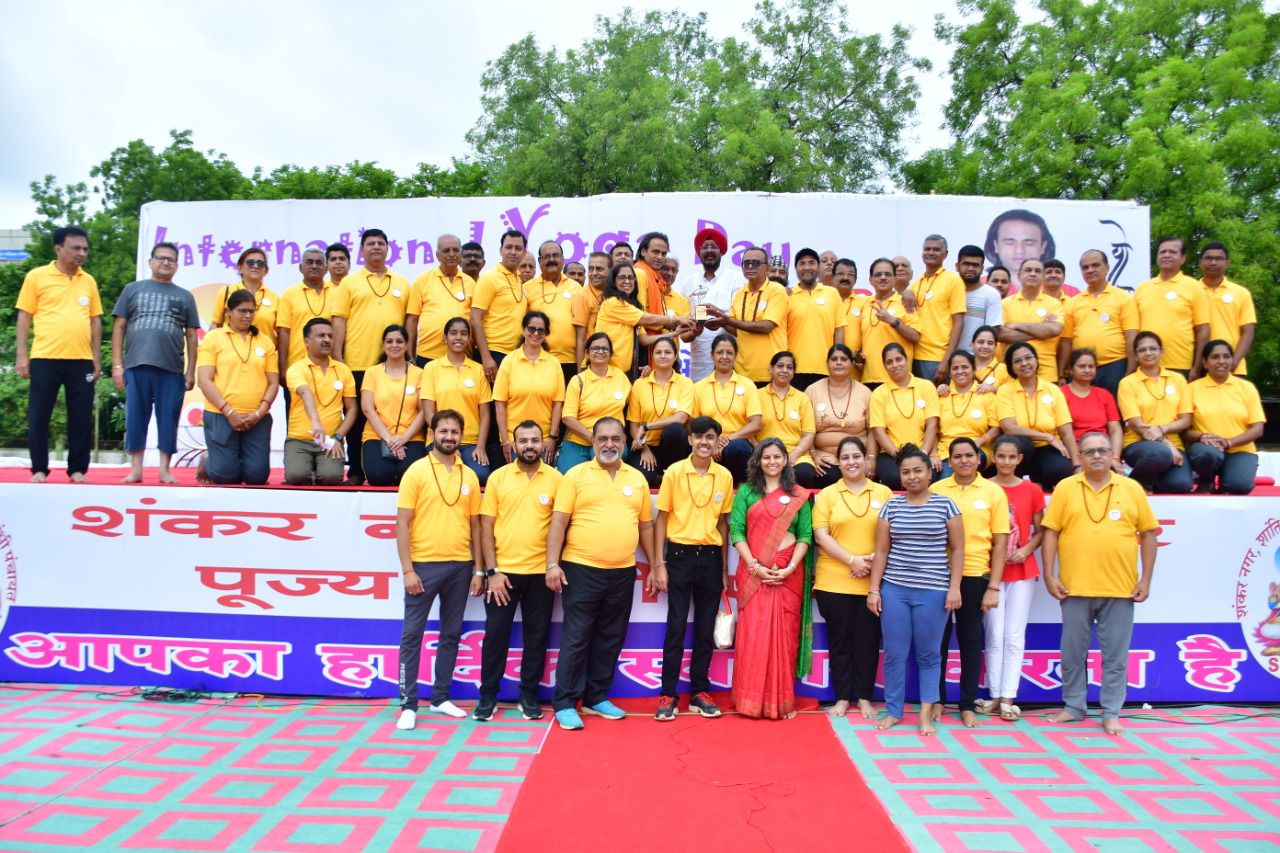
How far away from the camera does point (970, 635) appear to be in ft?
16.4

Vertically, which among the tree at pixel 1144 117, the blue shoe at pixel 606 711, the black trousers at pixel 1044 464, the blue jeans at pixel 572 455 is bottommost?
the blue shoe at pixel 606 711

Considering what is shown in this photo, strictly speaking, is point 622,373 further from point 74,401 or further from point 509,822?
point 74,401

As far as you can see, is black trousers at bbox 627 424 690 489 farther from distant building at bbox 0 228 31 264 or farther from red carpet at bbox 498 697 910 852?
distant building at bbox 0 228 31 264

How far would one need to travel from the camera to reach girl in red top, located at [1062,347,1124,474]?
570 centimetres

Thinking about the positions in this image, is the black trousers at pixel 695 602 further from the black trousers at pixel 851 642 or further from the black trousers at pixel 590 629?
the black trousers at pixel 851 642

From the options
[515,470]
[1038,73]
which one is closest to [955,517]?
[515,470]

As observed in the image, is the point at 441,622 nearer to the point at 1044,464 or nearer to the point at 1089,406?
the point at 1044,464

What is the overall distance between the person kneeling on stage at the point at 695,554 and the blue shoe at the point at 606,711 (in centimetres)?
24

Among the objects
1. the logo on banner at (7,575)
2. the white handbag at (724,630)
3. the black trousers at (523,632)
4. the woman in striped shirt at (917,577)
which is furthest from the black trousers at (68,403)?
the woman in striped shirt at (917,577)

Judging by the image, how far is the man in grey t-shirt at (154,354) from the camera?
591cm

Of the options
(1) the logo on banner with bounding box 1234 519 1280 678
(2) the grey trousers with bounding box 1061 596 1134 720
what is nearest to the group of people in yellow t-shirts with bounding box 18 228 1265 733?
(2) the grey trousers with bounding box 1061 596 1134 720

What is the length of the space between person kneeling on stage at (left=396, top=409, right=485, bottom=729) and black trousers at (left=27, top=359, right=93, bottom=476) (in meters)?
2.69

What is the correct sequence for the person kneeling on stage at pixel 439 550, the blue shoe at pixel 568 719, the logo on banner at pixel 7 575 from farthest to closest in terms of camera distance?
1. the logo on banner at pixel 7 575
2. the person kneeling on stage at pixel 439 550
3. the blue shoe at pixel 568 719

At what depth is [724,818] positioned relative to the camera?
373cm
